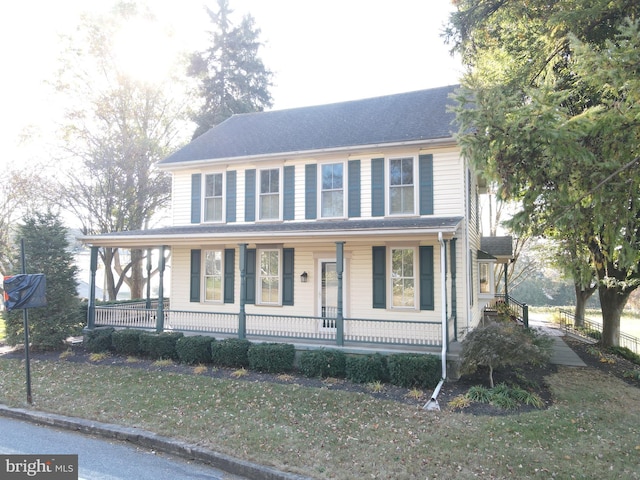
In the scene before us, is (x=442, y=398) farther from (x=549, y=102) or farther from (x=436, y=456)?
(x=549, y=102)

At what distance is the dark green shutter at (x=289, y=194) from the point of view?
43.7 feet

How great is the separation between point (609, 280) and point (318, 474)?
43.2 ft

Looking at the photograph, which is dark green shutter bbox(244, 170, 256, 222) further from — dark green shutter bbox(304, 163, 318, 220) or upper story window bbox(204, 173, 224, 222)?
dark green shutter bbox(304, 163, 318, 220)

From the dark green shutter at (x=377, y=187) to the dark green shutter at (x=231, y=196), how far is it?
4.87 meters

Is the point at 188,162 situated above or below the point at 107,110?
below

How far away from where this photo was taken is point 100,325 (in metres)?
13.2

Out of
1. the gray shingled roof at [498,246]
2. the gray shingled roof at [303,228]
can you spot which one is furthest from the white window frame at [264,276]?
the gray shingled roof at [498,246]

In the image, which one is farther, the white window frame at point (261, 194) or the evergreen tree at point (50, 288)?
the white window frame at point (261, 194)

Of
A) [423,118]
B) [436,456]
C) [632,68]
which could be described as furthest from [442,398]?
[423,118]

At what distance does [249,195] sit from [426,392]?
334 inches

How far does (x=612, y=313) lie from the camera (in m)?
16.0

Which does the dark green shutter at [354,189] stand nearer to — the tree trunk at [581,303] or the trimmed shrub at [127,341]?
the trimmed shrub at [127,341]

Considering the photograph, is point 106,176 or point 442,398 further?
point 106,176

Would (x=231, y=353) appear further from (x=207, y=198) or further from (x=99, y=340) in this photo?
(x=207, y=198)
